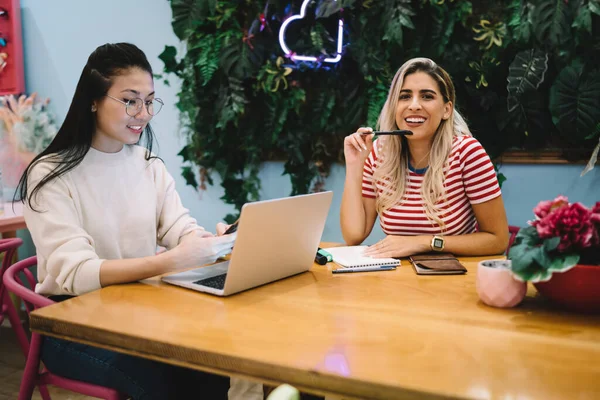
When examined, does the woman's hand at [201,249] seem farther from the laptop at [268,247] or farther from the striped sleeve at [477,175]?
the striped sleeve at [477,175]

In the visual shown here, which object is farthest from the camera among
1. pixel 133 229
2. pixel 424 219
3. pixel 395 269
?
pixel 424 219

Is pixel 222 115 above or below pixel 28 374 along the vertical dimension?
above

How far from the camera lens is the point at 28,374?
4.87ft

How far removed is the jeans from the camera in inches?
54.7

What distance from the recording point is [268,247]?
1.34 meters

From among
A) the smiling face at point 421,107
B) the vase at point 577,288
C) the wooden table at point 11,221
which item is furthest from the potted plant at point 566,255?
the wooden table at point 11,221

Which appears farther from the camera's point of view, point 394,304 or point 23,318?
point 23,318

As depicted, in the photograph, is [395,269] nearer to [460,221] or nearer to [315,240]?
[315,240]

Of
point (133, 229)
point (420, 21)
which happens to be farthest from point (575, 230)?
point (420, 21)

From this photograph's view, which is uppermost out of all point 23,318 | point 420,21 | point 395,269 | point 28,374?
point 420,21

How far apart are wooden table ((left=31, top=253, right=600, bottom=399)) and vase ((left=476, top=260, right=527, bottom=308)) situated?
0.02 m

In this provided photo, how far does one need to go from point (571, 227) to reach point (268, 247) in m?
0.67

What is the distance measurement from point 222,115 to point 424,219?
1630 millimetres

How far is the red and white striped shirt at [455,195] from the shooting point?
6.57ft
